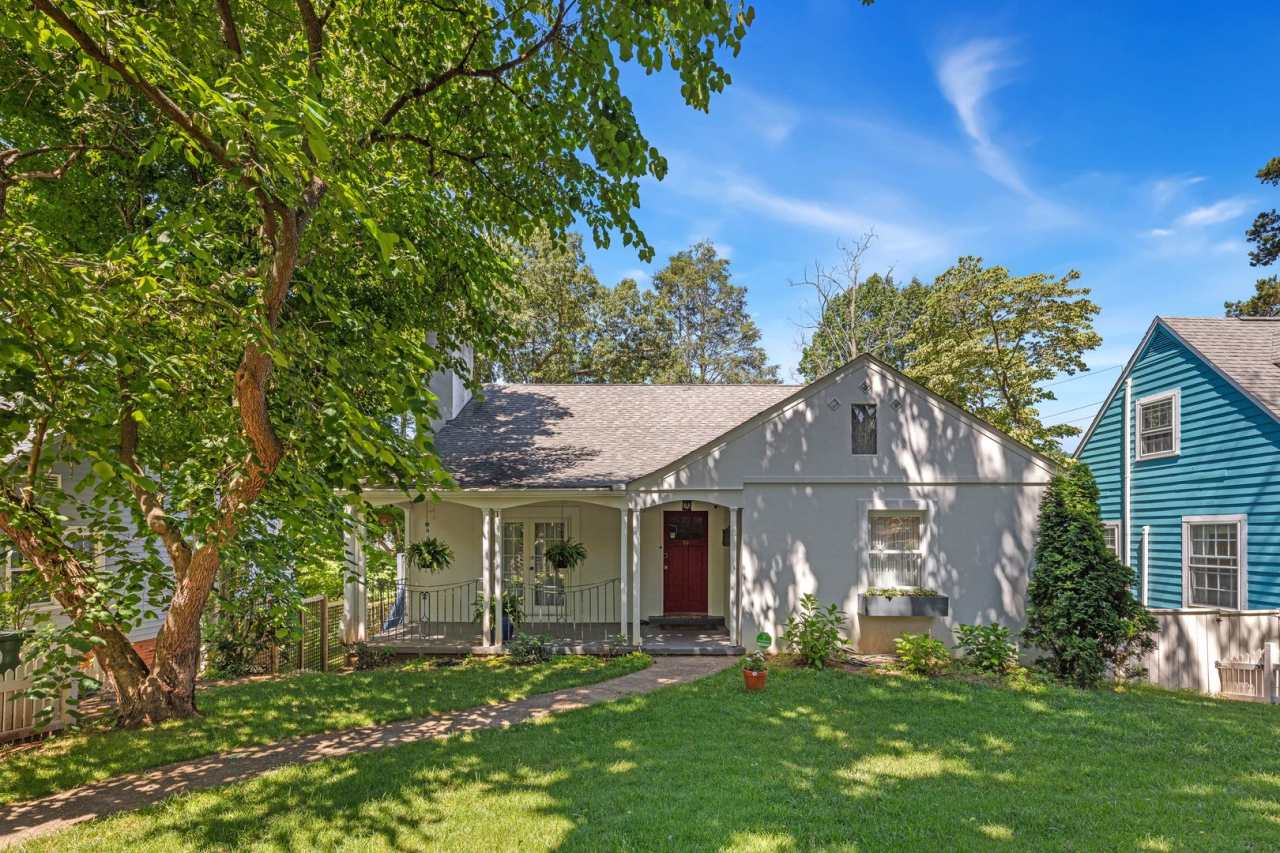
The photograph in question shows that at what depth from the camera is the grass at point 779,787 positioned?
422 centimetres

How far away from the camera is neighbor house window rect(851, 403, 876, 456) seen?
10297 millimetres

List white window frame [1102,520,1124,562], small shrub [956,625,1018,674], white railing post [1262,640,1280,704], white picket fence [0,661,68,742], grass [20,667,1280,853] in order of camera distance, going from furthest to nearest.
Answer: white window frame [1102,520,1124,562], small shrub [956,625,1018,674], white railing post [1262,640,1280,704], white picket fence [0,661,68,742], grass [20,667,1280,853]

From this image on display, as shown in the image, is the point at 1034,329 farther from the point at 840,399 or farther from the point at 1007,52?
the point at 840,399

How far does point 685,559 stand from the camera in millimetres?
12445

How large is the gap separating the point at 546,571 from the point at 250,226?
8.12m

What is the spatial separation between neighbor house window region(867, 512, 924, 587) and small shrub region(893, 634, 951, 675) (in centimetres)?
134

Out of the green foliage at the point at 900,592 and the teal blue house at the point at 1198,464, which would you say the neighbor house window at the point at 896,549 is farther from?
the teal blue house at the point at 1198,464

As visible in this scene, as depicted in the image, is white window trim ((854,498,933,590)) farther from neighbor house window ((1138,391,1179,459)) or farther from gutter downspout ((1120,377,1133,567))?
gutter downspout ((1120,377,1133,567))

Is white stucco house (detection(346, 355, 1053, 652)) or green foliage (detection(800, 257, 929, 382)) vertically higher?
green foliage (detection(800, 257, 929, 382))

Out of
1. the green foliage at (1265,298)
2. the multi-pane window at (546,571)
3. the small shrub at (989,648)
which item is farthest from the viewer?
the green foliage at (1265,298)

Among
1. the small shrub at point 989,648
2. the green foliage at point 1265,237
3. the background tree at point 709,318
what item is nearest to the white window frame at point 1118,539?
the small shrub at point 989,648

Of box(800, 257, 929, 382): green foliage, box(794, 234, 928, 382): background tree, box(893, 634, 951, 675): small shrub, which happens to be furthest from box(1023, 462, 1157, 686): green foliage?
box(800, 257, 929, 382): green foliage

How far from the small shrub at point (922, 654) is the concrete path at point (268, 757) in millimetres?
3127

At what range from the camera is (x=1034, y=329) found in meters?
21.1
